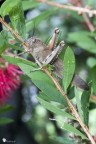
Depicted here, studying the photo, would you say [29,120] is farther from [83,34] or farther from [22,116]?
[83,34]

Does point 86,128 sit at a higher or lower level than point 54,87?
lower

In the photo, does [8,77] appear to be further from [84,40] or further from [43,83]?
[84,40]

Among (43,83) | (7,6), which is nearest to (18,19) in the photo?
(7,6)

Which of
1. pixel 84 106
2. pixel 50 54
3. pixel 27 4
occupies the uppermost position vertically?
pixel 27 4

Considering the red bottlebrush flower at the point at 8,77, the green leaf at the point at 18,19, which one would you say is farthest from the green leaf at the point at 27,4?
the green leaf at the point at 18,19

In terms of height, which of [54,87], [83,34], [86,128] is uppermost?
[83,34]

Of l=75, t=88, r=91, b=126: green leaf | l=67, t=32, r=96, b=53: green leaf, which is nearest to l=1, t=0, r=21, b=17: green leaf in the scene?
l=75, t=88, r=91, b=126: green leaf

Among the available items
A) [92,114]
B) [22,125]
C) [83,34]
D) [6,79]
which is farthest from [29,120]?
[6,79]
